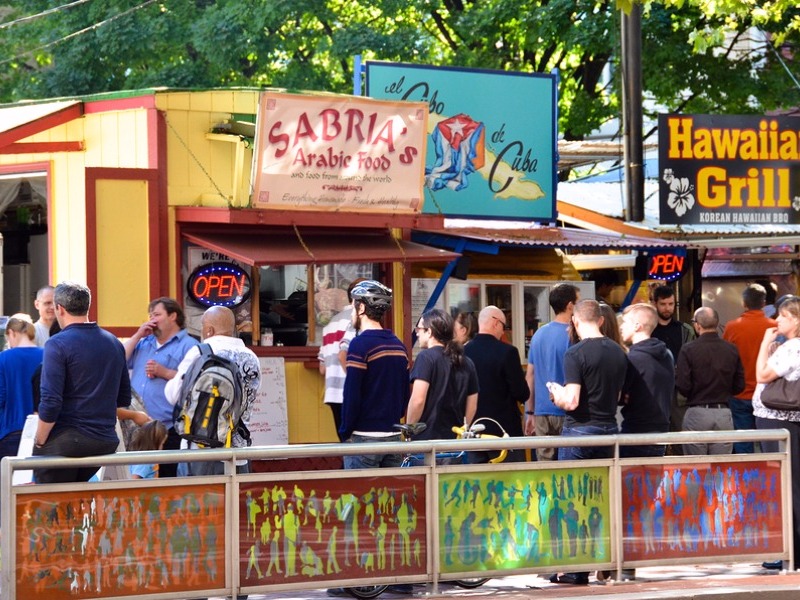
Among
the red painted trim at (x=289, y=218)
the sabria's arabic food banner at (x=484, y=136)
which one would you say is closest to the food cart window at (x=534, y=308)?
the sabria's arabic food banner at (x=484, y=136)

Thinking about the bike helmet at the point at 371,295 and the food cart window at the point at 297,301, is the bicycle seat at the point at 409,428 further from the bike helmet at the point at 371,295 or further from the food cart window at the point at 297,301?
the food cart window at the point at 297,301

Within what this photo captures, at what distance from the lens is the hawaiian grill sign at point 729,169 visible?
17.2 m

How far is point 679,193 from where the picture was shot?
17.2 metres

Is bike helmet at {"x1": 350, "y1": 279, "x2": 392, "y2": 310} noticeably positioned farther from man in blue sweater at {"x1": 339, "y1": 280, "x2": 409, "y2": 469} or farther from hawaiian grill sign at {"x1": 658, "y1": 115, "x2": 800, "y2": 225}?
hawaiian grill sign at {"x1": 658, "y1": 115, "x2": 800, "y2": 225}

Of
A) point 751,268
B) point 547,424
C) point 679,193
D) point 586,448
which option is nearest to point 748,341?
point 547,424

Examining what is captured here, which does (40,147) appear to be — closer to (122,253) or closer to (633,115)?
(122,253)

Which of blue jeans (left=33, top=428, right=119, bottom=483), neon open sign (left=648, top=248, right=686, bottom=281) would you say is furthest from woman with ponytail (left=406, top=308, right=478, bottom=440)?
neon open sign (left=648, top=248, right=686, bottom=281)

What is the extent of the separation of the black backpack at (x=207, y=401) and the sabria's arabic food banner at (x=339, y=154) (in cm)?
416

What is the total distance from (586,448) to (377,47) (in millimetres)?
16390

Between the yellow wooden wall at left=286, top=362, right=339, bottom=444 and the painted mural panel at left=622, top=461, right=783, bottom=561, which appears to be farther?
the yellow wooden wall at left=286, top=362, right=339, bottom=444

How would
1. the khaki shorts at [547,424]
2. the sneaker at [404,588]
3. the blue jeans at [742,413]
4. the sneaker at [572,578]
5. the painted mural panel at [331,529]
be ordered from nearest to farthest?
the painted mural panel at [331,529] → the sneaker at [404,588] → the sneaker at [572,578] → the khaki shorts at [547,424] → the blue jeans at [742,413]

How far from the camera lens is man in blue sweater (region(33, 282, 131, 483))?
25.8ft

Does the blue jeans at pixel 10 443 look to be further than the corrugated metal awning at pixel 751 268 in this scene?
No

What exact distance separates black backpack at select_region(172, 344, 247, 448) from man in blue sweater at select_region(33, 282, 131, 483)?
585 mm
